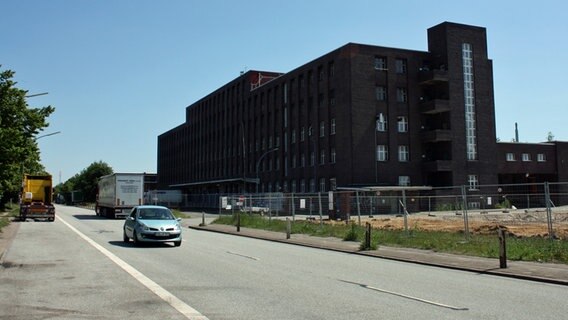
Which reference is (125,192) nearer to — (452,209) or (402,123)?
(452,209)

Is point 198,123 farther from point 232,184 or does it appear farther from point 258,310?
point 258,310

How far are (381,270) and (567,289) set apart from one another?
422 centimetres

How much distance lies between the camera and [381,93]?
210ft

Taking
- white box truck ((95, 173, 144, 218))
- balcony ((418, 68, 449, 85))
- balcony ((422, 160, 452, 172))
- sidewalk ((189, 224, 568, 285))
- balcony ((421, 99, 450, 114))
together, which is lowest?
sidewalk ((189, 224, 568, 285))

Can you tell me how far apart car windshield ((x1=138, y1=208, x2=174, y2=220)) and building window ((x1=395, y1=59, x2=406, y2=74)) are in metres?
48.8

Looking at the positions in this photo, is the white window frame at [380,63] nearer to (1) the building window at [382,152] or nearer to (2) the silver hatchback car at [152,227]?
(1) the building window at [382,152]

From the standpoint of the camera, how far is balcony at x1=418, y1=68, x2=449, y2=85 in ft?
208

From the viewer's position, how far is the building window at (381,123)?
2465 inches

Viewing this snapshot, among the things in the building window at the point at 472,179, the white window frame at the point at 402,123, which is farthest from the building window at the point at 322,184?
the building window at the point at 472,179

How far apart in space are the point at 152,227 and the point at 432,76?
166ft

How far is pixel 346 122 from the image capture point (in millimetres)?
61375

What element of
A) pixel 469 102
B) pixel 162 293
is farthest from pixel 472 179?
pixel 162 293

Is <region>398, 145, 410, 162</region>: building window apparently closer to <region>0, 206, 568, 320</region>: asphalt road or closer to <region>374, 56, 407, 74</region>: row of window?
<region>374, 56, 407, 74</region>: row of window

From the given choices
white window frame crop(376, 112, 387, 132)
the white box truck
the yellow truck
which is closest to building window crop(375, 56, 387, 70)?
white window frame crop(376, 112, 387, 132)
